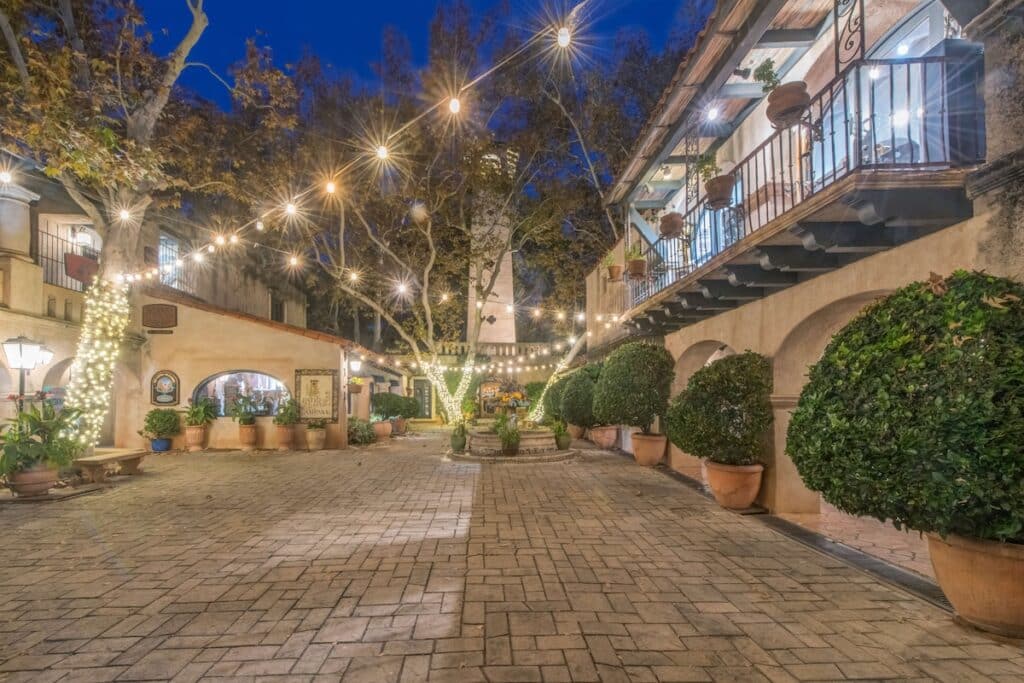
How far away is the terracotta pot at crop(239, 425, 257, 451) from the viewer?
1562cm

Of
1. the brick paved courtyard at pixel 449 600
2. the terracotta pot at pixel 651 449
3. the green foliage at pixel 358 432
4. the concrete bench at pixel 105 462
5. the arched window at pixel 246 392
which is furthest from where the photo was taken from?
the green foliage at pixel 358 432

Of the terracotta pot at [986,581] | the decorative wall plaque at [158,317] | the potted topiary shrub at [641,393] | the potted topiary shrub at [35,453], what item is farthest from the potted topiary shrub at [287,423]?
the terracotta pot at [986,581]

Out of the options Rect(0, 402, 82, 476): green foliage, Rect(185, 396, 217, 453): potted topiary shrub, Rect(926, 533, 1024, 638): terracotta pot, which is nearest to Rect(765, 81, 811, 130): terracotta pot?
Rect(926, 533, 1024, 638): terracotta pot

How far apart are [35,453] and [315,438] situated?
23.5 ft

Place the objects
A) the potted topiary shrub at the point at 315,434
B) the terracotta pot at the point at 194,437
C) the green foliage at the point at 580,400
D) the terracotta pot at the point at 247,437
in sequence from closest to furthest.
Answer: the terracotta pot at the point at 194,437 → the terracotta pot at the point at 247,437 → the potted topiary shrub at the point at 315,434 → the green foliage at the point at 580,400

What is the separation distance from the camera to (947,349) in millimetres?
3684

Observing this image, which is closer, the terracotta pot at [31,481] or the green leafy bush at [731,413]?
the green leafy bush at [731,413]

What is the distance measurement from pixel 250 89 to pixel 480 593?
43.2 ft

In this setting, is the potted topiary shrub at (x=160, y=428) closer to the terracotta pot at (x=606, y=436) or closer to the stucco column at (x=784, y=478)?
the terracotta pot at (x=606, y=436)

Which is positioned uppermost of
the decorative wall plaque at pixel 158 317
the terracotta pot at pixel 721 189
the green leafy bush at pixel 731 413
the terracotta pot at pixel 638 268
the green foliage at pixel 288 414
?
the terracotta pot at pixel 721 189

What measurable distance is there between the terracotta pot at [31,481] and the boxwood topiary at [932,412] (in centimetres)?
1089

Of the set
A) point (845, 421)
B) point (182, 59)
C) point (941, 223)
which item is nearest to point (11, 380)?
point (182, 59)

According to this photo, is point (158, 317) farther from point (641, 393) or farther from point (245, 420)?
point (641, 393)

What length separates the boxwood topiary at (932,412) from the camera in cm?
336
